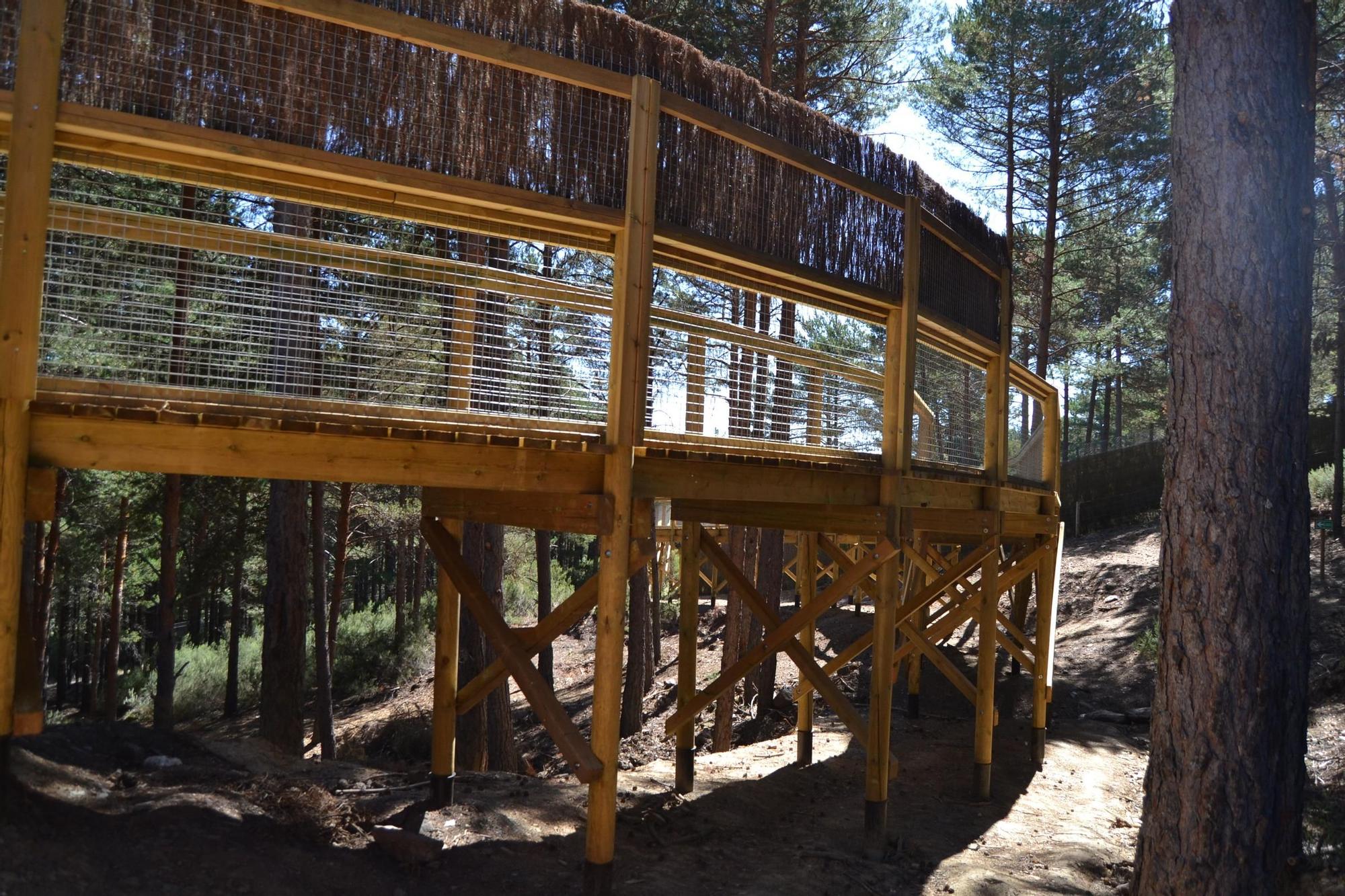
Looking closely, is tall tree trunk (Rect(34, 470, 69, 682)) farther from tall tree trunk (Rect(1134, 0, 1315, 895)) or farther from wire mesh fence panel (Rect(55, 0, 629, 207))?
tall tree trunk (Rect(1134, 0, 1315, 895))

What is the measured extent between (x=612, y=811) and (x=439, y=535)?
7.77 ft

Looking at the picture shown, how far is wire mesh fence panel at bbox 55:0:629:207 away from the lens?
385 cm

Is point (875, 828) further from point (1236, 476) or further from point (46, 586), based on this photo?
point (46, 586)

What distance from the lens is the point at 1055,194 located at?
63.4 ft

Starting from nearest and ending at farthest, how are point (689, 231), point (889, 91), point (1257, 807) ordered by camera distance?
point (1257, 807), point (689, 231), point (889, 91)

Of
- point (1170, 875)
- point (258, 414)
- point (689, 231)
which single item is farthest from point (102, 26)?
point (1170, 875)

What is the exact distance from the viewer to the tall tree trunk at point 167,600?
40.5ft

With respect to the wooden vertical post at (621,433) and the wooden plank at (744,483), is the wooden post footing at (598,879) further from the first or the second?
the wooden plank at (744,483)

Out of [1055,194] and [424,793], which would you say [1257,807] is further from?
[1055,194]

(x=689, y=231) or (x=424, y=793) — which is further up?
(x=689, y=231)

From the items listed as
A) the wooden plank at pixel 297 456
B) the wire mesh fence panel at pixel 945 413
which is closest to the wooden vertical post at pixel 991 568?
the wire mesh fence panel at pixel 945 413

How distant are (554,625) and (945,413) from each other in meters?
4.11

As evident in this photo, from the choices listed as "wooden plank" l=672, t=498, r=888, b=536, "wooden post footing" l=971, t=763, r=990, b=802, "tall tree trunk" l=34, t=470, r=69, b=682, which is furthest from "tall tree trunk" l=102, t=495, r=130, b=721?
"wooden post footing" l=971, t=763, r=990, b=802

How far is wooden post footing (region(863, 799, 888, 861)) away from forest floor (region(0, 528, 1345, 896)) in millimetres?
121
